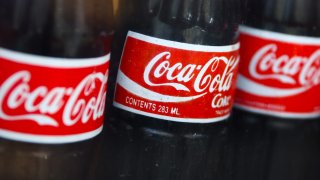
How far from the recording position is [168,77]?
869 mm

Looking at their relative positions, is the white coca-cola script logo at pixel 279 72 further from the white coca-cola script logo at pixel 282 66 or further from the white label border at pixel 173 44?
the white label border at pixel 173 44

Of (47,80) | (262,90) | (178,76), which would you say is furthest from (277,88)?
(47,80)

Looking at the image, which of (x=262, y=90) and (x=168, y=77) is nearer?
(x=168, y=77)

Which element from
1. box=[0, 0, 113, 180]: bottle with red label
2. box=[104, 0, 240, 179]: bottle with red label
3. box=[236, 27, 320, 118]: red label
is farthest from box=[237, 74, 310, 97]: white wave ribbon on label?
box=[0, 0, 113, 180]: bottle with red label

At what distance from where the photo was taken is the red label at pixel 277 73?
3.32 ft

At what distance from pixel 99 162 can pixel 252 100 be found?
277 millimetres

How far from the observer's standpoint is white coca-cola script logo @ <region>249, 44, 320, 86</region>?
1016 millimetres

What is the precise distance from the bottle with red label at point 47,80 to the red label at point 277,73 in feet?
1.00

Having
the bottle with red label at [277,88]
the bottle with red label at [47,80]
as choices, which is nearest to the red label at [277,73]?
the bottle with red label at [277,88]

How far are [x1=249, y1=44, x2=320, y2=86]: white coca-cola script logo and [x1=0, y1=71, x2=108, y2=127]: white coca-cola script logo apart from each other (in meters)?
0.34

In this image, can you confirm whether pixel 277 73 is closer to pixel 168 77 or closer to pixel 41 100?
pixel 168 77

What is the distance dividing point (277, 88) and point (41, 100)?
0.44 m

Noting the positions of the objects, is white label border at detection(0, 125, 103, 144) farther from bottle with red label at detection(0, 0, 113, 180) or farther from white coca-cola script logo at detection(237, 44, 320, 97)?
white coca-cola script logo at detection(237, 44, 320, 97)

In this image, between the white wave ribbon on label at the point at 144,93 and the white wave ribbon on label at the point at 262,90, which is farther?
the white wave ribbon on label at the point at 262,90
